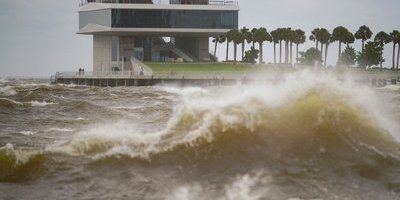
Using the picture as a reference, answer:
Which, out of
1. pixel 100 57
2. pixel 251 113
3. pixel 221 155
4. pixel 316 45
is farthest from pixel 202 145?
pixel 316 45

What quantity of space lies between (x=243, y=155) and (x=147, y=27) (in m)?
106

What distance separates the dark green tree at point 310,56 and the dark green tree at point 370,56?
8.87 m

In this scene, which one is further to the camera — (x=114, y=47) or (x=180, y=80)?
(x=114, y=47)

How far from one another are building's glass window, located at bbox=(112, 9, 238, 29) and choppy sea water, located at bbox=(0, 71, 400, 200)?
102200 millimetres

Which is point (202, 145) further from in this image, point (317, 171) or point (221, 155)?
point (317, 171)

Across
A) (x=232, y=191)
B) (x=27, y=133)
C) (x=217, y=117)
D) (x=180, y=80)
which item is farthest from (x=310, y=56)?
(x=232, y=191)

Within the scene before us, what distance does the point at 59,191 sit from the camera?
11195mm

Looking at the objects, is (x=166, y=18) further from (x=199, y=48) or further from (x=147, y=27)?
(x=199, y=48)

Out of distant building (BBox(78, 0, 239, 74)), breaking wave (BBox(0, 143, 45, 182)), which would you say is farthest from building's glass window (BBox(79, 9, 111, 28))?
breaking wave (BBox(0, 143, 45, 182))

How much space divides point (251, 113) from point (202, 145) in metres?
1.80

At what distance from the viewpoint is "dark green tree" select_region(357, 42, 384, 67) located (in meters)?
124

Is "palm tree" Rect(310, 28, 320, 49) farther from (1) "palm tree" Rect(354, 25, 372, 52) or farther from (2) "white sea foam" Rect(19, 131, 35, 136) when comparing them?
(2) "white sea foam" Rect(19, 131, 35, 136)

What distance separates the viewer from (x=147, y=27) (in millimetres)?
117312

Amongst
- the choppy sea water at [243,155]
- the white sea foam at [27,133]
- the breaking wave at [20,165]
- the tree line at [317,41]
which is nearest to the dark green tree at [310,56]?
the tree line at [317,41]
